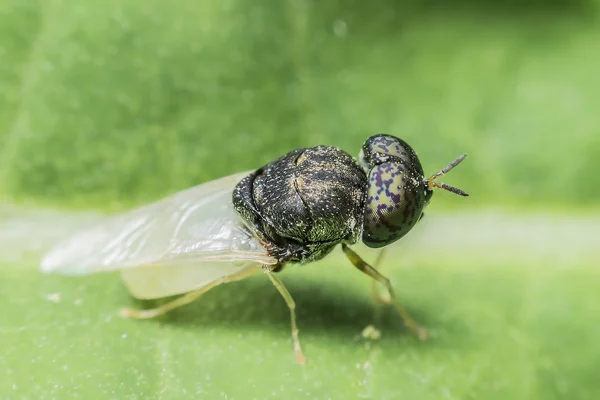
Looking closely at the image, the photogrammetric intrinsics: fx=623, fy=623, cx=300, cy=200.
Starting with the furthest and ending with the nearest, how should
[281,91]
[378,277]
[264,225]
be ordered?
[281,91] < [378,277] < [264,225]

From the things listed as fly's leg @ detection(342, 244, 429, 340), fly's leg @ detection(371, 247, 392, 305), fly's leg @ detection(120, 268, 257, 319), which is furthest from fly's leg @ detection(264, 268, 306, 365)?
fly's leg @ detection(371, 247, 392, 305)

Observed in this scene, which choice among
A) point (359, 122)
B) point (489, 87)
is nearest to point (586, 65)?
point (489, 87)

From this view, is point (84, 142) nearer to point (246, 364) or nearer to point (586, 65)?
point (246, 364)

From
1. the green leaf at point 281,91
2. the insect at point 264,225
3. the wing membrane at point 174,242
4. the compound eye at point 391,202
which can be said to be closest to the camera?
the compound eye at point 391,202

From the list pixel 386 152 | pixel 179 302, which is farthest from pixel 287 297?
pixel 386 152

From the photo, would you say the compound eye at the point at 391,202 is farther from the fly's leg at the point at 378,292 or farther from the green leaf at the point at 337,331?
the green leaf at the point at 337,331

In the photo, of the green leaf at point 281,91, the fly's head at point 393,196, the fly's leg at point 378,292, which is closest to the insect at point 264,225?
the fly's head at point 393,196

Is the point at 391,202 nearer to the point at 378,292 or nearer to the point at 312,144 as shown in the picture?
the point at 378,292
